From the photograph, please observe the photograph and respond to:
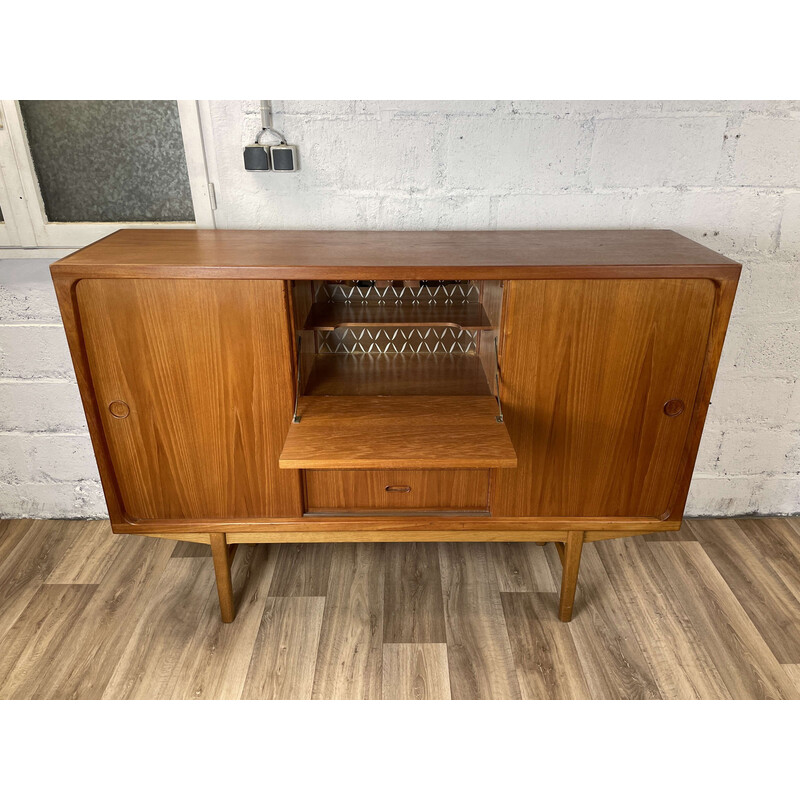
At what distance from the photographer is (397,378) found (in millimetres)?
1872

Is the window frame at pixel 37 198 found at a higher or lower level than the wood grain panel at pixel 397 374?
higher

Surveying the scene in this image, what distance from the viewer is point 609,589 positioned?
82.4 inches

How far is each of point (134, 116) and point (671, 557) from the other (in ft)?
7.69

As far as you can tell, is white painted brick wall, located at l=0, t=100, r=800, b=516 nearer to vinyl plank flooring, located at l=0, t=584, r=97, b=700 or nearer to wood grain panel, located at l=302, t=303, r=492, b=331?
wood grain panel, located at l=302, t=303, r=492, b=331

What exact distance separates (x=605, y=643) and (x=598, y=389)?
32.8 inches

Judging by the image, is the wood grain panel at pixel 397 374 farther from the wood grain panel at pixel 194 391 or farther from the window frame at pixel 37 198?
the window frame at pixel 37 198

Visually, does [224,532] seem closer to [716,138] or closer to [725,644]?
[725,644]

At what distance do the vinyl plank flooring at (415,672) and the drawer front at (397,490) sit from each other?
45 cm

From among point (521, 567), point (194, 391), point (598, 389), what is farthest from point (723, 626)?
point (194, 391)

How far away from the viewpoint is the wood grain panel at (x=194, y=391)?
1.52 meters

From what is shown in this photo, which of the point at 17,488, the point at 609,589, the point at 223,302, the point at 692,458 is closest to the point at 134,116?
the point at 223,302

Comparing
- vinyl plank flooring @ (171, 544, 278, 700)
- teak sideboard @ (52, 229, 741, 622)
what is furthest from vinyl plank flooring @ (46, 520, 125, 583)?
teak sideboard @ (52, 229, 741, 622)

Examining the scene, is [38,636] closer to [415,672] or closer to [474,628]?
[415,672]

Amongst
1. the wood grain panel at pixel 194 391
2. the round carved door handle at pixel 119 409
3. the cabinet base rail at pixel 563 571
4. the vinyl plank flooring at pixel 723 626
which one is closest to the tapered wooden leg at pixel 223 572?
the cabinet base rail at pixel 563 571
